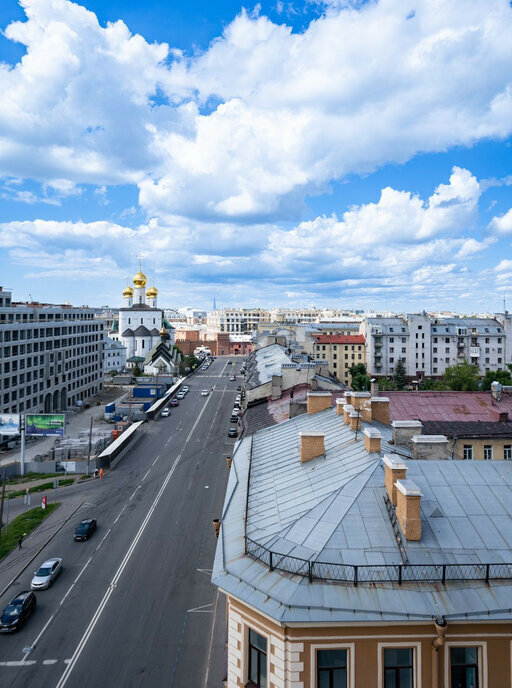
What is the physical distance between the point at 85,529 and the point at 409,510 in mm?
23825

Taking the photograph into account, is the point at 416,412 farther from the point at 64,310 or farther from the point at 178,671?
the point at 64,310

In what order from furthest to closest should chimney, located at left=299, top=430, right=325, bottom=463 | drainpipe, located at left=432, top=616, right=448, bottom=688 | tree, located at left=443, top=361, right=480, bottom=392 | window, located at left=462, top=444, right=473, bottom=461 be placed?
tree, located at left=443, top=361, right=480, bottom=392, window, located at left=462, top=444, right=473, bottom=461, chimney, located at left=299, top=430, right=325, bottom=463, drainpipe, located at left=432, top=616, right=448, bottom=688

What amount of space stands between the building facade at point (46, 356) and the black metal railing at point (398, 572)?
184ft

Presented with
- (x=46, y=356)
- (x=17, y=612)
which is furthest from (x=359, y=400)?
(x=46, y=356)

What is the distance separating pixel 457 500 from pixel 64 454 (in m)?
44.5

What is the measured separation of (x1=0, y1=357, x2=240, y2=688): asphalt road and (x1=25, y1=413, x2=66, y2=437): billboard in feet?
29.9

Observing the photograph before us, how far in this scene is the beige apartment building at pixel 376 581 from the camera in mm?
9836

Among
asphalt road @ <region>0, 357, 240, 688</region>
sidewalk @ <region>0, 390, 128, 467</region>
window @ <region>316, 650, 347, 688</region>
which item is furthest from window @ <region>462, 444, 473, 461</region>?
sidewalk @ <region>0, 390, 128, 467</region>

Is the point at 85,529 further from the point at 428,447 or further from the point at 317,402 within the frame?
the point at 428,447

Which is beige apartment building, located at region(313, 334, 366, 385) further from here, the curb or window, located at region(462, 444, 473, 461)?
the curb

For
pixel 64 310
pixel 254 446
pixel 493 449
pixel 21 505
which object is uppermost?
pixel 64 310

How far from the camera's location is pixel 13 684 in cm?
1727

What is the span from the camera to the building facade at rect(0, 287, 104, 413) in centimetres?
6031

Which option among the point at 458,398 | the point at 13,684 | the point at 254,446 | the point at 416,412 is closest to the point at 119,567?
the point at 13,684
